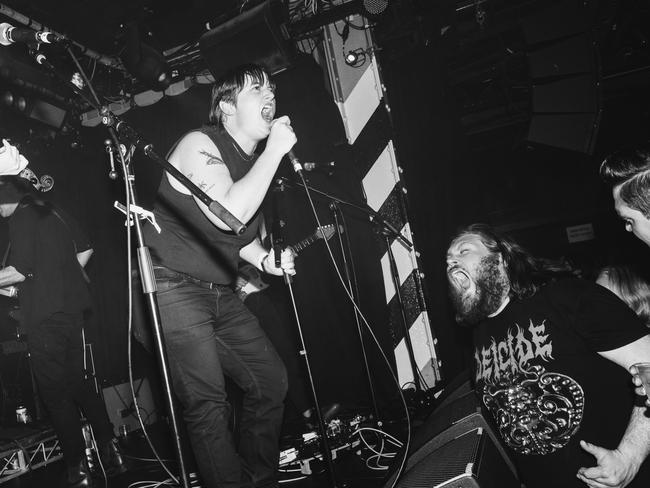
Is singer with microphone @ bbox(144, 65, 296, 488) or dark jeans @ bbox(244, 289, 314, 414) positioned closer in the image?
singer with microphone @ bbox(144, 65, 296, 488)

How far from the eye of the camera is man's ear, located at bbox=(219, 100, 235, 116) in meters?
2.12

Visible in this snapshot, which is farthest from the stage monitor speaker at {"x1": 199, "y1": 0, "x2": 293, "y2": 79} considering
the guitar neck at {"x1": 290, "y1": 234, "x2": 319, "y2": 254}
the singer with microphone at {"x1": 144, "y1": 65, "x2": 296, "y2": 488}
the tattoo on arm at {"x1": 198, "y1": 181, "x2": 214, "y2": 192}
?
the tattoo on arm at {"x1": 198, "y1": 181, "x2": 214, "y2": 192}

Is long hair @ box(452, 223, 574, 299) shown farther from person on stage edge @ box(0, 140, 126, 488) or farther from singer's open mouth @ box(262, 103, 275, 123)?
person on stage edge @ box(0, 140, 126, 488)

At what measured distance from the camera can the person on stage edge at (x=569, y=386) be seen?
138cm

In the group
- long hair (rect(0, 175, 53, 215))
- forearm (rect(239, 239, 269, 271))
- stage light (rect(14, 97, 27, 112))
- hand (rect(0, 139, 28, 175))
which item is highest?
stage light (rect(14, 97, 27, 112))

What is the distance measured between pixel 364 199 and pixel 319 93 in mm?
1193

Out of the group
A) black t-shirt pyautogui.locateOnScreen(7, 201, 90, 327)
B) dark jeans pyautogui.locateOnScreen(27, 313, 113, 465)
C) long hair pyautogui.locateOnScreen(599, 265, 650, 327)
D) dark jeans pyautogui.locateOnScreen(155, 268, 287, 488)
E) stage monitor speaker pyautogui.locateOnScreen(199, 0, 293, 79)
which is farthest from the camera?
stage monitor speaker pyautogui.locateOnScreen(199, 0, 293, 79)

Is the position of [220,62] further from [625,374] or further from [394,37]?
[625,374]

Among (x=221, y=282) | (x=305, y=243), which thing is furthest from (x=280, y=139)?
(x=305, y=243)

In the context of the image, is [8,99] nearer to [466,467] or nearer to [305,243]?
[305,243]

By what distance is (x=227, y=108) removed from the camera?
2.13 meters

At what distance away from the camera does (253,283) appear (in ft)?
13.1

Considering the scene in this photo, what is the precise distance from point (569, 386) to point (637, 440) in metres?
0.23

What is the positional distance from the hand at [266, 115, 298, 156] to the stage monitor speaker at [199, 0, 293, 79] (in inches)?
106
